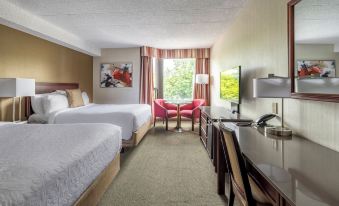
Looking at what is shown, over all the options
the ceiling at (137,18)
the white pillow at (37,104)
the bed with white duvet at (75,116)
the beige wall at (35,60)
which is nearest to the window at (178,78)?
the ceiling at (137,18)

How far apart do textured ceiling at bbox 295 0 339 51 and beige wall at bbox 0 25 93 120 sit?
157 inches

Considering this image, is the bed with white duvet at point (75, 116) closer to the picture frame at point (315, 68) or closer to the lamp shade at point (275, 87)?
the lamp shade at point (275, 87)

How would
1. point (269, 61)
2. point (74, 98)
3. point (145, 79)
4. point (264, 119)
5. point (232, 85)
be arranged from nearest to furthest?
point (264, 119)
point (269, 61)
point (232, 85)
point (74, 98)
point (145, 79)

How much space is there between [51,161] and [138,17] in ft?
9.49

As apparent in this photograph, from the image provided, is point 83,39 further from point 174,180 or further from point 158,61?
point 174,180

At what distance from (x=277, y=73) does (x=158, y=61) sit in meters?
5.20

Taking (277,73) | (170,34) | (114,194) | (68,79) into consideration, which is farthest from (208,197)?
(68,79)

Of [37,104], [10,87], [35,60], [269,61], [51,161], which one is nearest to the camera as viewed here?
[51,161]

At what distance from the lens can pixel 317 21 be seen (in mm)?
1416

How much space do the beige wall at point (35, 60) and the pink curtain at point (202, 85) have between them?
134 inches

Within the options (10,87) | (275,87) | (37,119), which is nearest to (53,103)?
(37,119)

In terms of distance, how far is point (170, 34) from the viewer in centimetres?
461

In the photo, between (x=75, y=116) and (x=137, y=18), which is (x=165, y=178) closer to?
(x=75, y=116)

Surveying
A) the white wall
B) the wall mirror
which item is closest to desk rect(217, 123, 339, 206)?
the wall mirror
